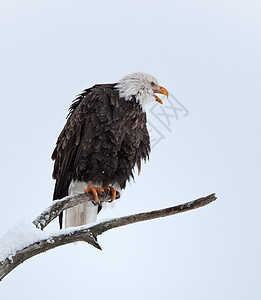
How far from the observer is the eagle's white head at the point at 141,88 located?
561 cm

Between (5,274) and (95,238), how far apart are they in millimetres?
690

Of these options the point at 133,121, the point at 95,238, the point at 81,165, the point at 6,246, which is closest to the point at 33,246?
the point at 6,246

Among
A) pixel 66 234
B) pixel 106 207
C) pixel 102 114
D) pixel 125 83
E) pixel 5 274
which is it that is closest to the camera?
pixel 5 274

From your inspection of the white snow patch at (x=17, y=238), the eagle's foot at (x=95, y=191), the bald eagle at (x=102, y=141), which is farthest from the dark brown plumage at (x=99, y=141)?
the white snow patch at (x=17, y=238)

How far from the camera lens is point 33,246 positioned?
337cm

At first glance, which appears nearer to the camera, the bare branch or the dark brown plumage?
the bare branch

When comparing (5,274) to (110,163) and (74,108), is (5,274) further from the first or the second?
(74,108)

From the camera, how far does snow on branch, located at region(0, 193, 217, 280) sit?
326 centimetres

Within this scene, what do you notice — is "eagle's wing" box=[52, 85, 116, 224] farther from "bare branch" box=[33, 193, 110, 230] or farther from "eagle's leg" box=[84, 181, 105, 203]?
"bare branch" box=[33, 193, 110, 230]

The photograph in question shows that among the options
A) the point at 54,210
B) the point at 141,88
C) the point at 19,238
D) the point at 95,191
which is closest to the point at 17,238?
the point at 19,238

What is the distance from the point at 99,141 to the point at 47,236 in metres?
2.03

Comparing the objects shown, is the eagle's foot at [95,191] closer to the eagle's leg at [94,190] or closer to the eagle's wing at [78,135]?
the eagle's leg at [94,190]

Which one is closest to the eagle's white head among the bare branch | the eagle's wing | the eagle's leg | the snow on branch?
the eagle's wing

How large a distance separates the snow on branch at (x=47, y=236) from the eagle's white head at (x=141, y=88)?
2194mm
